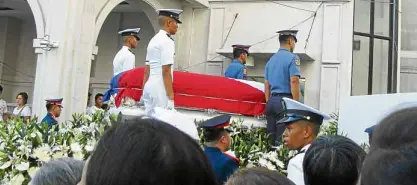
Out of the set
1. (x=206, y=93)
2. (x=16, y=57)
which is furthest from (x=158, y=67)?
(x=16, y=57)

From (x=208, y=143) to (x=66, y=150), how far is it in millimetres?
1268

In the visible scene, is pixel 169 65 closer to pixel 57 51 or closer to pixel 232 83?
pixel 232 83

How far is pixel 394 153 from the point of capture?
43.0 inches

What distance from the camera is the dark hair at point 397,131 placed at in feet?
3.67

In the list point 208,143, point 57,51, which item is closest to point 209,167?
point 208,143

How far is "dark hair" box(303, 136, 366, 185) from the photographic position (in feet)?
6.90

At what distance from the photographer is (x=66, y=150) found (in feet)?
13.7

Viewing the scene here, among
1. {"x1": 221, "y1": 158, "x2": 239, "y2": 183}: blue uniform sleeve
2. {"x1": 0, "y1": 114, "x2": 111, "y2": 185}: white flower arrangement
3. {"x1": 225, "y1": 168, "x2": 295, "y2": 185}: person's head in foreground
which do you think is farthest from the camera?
{"x1": 0, "y1": 114, "x2": 111, "y2": 185}: white flower arrangement

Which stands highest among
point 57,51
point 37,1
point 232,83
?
point 37,1

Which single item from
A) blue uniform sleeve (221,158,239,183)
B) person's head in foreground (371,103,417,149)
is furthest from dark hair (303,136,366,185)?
blue uniform sleeve (221,158,239,183)

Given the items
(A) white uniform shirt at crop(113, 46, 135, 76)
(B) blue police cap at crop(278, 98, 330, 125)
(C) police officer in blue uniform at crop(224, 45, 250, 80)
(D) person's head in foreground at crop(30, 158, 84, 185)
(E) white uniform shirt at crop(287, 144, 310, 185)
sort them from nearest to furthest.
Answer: (D) person's head in foreground at crop(30, 158, 84, 185), (E) white uniform shirt at crop(287, 144, 310, 185), (B) blue police cap at crop(278, 98, 330, 125), (A) white uniform shirt at crop(113, 46, 135, 76), (C) police officer in blue uniform at crop(224, 45, 250, 80)

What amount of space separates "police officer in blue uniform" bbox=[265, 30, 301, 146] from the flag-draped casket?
45 centimetres

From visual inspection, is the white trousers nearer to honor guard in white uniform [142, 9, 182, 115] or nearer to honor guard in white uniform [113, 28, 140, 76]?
honor guard in white uniform [142, 9, 182, 115]

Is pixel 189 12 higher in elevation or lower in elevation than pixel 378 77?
higher
